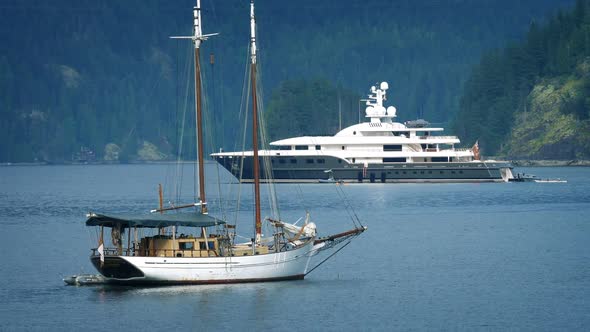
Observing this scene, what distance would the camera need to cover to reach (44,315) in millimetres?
52625

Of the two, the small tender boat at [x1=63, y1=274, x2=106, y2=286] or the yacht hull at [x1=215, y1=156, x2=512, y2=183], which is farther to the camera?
the yacht hull at [x1=215, y1=156, x2=512, y2=183]

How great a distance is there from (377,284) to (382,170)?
273ft

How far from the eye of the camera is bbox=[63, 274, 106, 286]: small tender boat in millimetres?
59812

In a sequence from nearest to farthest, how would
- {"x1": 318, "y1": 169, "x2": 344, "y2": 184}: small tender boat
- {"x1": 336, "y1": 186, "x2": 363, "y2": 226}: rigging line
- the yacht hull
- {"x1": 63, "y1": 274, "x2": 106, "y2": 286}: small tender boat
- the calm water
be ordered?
the calm water
{"x1": 63, "y1": 274, "x2": 106, "y2": 286}: small tender boat
{"x1": 336, "y1": 186, "x2": 363, "y2": 226}: rigging line
the yacht hull
{"x1": 318, "y1": 169, "x2": 344, "y2": 184}: small tender boat

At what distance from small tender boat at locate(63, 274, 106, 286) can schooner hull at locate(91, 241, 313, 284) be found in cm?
140

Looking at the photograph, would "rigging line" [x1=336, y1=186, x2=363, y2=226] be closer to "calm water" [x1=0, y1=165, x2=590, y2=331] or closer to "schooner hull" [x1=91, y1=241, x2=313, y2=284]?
"calm water" [x1=0, y1=165, x2=590, y2=331]

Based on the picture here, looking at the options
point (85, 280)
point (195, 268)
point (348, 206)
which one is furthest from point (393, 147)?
point (195, 268)

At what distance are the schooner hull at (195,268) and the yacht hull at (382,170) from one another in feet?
271

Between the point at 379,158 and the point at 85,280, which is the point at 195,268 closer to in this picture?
the point at 85,280

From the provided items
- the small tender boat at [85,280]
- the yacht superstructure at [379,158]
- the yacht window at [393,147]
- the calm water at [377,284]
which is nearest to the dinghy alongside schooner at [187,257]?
the calm water at [377,284]

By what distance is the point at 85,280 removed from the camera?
5994 centimetres

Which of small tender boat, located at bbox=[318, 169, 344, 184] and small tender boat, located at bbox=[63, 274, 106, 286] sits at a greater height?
small tender boat, located at bbox=[318, 169, 344, 184]

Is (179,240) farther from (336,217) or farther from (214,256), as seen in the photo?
(336,217)

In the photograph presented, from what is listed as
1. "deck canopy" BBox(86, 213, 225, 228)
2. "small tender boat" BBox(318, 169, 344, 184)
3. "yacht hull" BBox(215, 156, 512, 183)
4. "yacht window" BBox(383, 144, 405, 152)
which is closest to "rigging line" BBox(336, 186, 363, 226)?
"small tender boat" BBox(318, 169, 344, 184)
